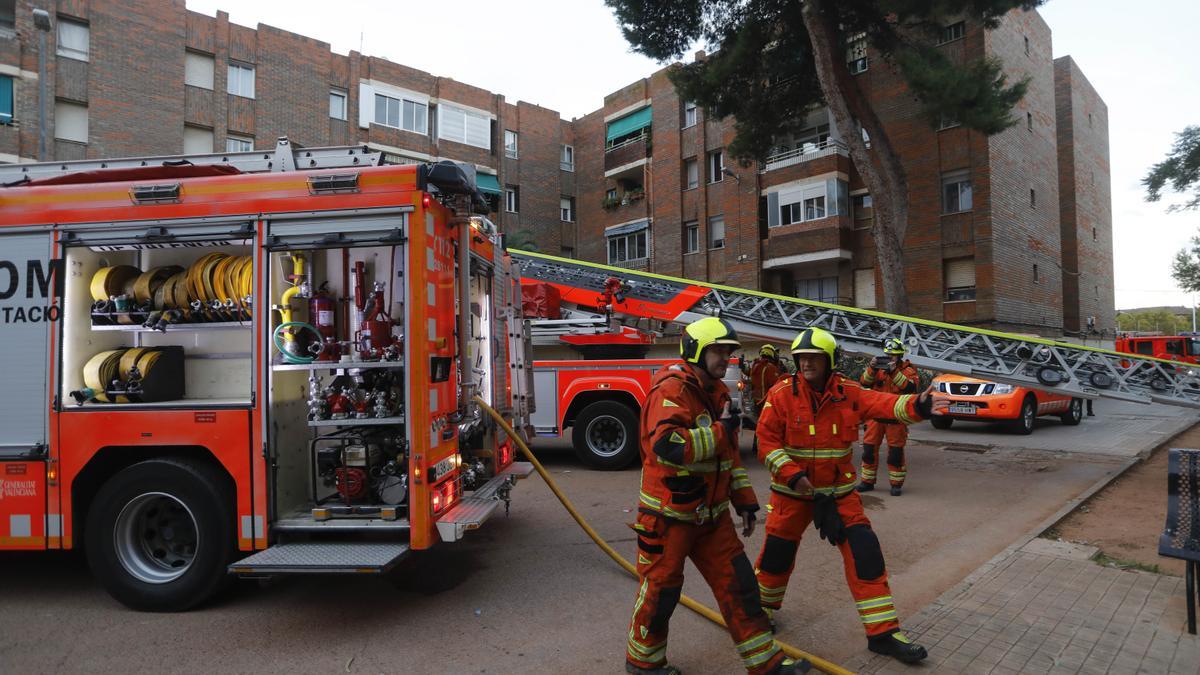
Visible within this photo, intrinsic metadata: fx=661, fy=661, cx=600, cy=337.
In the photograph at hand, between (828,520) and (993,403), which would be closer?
(828,520)

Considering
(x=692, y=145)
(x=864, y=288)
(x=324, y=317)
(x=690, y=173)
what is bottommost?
(x=324, y=317)

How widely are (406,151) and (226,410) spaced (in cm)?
2524

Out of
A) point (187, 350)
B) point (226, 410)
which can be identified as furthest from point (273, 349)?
point (187, 350)

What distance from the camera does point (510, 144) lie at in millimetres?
31953

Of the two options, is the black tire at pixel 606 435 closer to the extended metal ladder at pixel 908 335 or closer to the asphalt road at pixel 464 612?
the extended metal ladder at pixel 908 335

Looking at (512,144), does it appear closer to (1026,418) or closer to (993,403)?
(993,403)

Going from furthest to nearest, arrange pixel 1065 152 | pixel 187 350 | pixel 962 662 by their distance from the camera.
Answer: pixel 1065 152
pixel 187 350
pixel 962 662

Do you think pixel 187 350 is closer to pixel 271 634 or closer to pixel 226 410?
pixel 226 410

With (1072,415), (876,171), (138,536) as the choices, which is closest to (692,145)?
(876,171)

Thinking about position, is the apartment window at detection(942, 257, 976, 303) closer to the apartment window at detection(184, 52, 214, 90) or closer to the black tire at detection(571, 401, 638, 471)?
the black tire at detection(571, 401, 638, 471)

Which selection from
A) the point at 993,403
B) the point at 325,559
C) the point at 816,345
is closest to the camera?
the point at 816,345

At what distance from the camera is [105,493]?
4.26 metres

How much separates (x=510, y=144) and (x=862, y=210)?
16.8 meters

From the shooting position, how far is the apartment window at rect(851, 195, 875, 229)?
75.9ft
